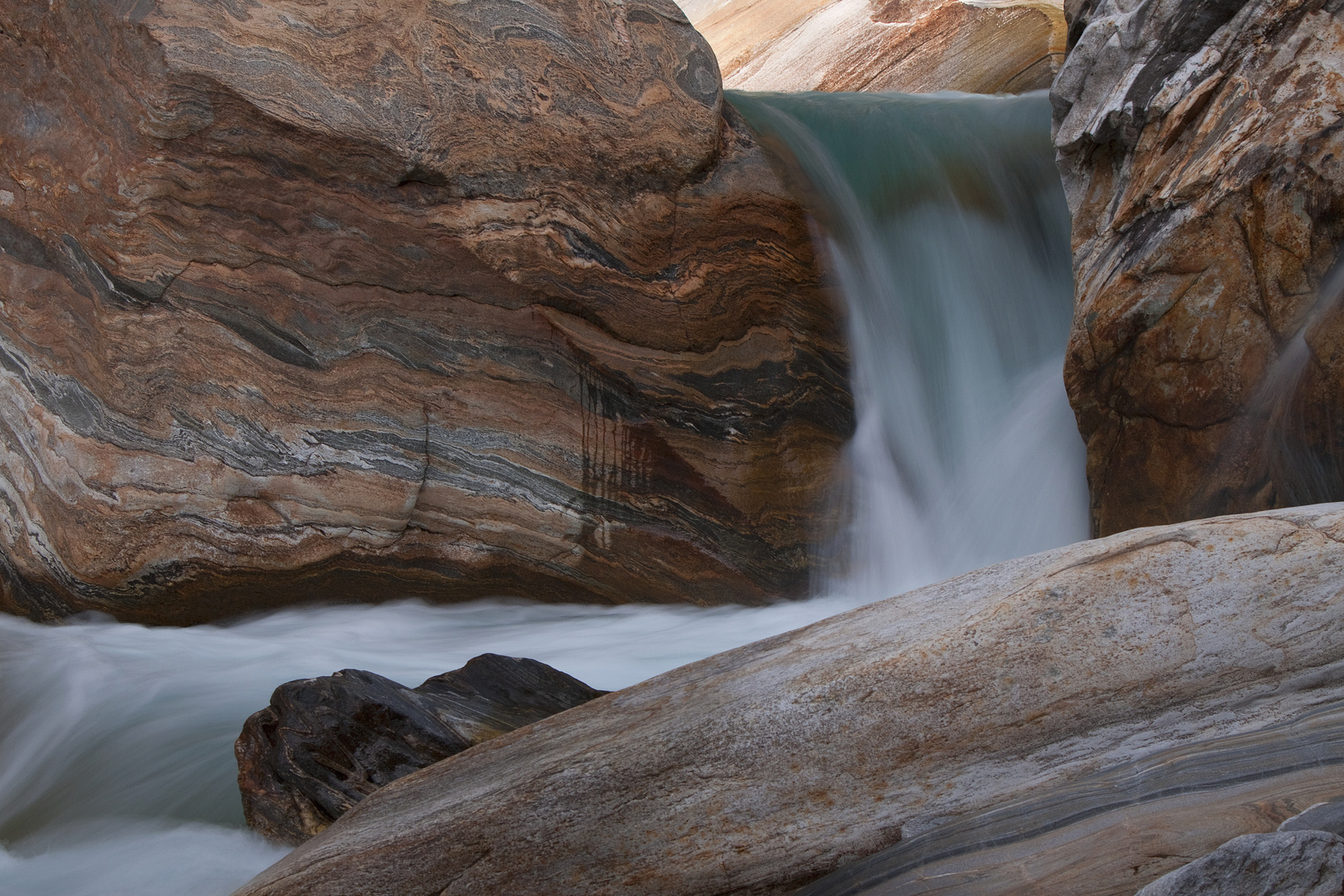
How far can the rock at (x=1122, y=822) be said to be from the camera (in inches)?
76.7

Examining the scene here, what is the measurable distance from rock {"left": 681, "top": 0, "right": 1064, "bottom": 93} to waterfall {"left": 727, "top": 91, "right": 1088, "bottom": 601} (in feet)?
8.10

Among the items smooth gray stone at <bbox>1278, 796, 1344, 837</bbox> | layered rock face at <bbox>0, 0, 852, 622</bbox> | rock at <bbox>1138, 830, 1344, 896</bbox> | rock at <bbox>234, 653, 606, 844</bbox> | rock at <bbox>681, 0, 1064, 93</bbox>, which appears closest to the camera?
rock at <bbox>1138, 830, 1344, 896</bbox>

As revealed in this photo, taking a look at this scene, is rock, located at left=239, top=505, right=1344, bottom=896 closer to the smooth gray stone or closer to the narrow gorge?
the narrow gorge

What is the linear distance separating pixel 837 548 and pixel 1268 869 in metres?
3.38

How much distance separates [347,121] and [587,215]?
1.11 meters

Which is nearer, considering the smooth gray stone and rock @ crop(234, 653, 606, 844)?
the smooth gray stone

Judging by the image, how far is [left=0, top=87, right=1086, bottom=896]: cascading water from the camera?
3.11 meters

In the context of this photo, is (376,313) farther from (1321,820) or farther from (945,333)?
(1321,820)

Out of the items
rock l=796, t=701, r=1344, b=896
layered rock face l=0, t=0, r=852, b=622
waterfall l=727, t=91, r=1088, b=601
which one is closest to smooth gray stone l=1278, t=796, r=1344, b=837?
rock l=796, t=701, r=1344, b=896

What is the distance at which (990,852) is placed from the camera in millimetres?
2016

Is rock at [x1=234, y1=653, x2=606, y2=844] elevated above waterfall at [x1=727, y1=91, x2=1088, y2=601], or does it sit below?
below

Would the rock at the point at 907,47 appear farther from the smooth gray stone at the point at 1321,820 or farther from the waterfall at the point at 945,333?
the smooth gray stone at the point at 1321,820

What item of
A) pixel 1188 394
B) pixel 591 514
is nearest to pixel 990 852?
pixel 1188 394

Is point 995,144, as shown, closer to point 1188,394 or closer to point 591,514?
point 1188,394
